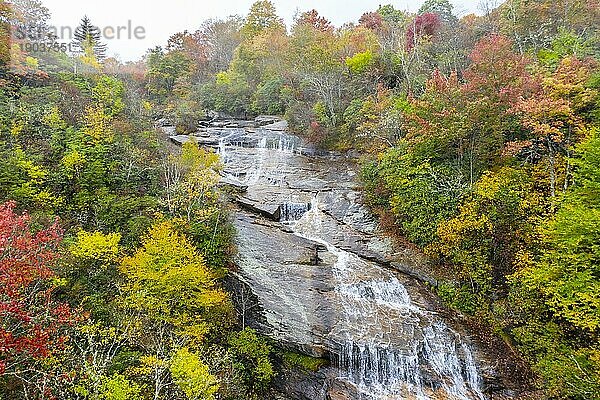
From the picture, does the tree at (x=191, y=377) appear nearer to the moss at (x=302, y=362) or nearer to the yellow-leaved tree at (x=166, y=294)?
the yellow-leaved tree at (x=166, y=294)

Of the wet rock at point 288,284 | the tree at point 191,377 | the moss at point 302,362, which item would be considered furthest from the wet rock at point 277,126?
the tree at point 191,377

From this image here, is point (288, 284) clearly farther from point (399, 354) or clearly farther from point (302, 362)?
point (399, 354)

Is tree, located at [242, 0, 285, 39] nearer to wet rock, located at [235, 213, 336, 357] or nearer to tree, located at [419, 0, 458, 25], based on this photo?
tree, located at [419, 0, 458, 25]

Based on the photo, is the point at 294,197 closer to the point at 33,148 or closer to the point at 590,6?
the point at 33,148

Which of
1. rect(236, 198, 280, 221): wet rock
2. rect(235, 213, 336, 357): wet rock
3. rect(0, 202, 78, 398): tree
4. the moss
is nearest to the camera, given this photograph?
rect(0, 202, 78, 398): tree

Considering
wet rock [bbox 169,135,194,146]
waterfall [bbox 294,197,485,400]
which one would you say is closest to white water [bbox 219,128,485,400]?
waterfall [bbox 294,197,485,400]
